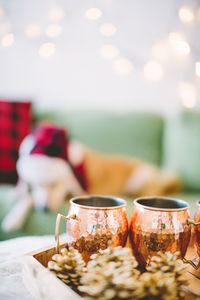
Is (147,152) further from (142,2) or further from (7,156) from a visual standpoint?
(142,2)

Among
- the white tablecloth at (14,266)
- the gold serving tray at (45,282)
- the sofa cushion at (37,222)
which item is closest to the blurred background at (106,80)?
the sofa cushion at (37,222)

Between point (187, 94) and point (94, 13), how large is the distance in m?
0.79

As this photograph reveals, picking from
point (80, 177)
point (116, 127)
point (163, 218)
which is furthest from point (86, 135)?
point (163, 218)

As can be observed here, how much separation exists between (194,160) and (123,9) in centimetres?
111

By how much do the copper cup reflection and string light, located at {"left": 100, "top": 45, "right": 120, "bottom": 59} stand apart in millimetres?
1861

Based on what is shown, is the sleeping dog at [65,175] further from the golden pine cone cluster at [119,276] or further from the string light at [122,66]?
the golden pine cone cluster at [119,276]

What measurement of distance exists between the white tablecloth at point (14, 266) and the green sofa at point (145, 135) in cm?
117

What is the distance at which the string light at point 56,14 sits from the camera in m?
2.31

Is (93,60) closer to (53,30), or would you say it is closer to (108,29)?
(108,29)

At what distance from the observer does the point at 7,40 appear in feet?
7.61

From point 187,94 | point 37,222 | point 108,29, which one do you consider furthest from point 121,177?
point 108,29

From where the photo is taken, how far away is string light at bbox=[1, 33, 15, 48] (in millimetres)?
2295

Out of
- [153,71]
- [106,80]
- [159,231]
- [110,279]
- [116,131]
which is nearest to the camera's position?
[110,279]

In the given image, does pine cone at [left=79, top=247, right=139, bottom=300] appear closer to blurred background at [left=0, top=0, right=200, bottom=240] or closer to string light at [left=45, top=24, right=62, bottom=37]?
blurred background at [left=0, top=0, right=200, bottom=240]
